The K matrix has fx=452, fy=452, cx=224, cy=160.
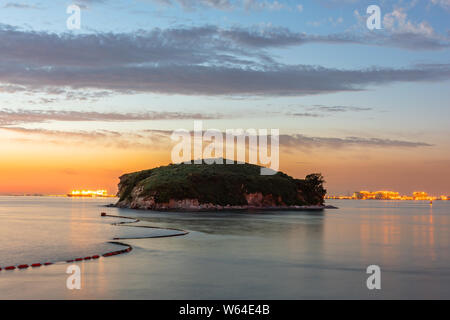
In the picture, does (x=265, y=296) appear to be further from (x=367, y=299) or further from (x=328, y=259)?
(x=328, y=259)

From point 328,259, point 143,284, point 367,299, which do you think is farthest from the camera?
point 328,259

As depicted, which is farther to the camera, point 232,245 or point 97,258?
point 232,245

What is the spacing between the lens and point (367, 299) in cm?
2522

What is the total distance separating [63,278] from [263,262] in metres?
16.4

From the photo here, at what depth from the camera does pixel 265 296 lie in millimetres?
25469

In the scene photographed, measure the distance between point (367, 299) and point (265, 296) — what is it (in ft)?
18.6
